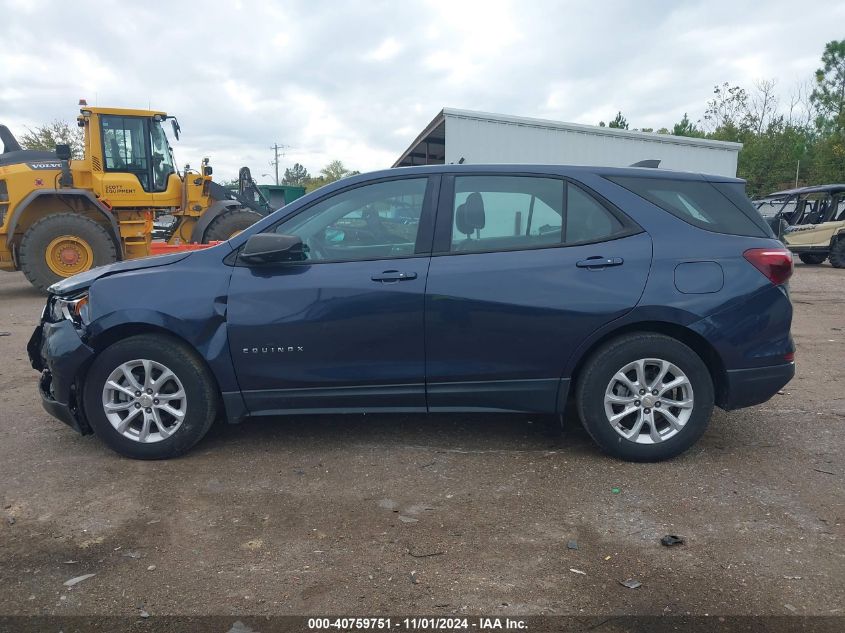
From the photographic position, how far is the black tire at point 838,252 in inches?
599

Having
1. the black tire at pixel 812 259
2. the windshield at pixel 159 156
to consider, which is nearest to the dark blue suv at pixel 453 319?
the windshield at pixel 159 156

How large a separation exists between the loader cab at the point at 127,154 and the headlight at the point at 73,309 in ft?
27.2

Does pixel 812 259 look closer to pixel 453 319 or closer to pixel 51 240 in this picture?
pixel 453 319

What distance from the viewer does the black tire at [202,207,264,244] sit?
11258 millimetres

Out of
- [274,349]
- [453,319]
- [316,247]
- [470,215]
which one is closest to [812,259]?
[470,215]

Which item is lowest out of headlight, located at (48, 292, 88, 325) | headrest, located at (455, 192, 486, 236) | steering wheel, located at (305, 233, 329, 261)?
headlight, located at (48, 292, 88, 325)

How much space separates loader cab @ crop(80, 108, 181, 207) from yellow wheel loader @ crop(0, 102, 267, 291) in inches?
0.6

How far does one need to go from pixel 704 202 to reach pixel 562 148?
52.4 feet

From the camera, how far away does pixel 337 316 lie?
364cm

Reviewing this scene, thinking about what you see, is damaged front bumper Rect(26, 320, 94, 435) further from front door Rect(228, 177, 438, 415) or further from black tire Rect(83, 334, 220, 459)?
front door Rect(228, 177, 438, 415)

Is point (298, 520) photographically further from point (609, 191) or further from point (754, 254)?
point (754, 254)

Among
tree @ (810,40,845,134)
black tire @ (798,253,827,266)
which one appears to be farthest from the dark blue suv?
tree @ (810,40,845,134)

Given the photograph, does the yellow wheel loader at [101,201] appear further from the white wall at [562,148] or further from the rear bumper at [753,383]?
the rear bumper at [753,383]

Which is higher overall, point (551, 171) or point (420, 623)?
point (551, 171)
